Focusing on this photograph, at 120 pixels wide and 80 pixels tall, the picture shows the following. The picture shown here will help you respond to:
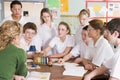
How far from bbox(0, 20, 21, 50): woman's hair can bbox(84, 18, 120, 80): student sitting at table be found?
80cm

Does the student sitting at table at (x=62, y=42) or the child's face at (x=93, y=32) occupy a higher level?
the child's face at (x=93, y=32)

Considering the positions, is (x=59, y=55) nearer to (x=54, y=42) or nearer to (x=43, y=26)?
(x=54, y=42)

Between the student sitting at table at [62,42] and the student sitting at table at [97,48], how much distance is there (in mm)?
473

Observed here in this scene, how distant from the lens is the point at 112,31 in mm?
2086

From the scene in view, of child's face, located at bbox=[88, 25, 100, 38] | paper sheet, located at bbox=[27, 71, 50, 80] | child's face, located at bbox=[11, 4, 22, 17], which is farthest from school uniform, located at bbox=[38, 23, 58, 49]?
paper sheet, located at bbox=[27, 71, 50, 80]

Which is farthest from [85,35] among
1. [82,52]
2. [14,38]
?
[14,38]

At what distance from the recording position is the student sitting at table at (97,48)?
8.46 feet

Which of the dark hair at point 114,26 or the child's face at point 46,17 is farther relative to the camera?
the child's face at point 46,17

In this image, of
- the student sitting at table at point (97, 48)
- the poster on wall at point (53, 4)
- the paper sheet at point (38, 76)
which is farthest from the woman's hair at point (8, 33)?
the poster on wall at point (53, 4)

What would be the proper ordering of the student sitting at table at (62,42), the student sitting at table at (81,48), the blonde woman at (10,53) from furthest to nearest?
1. the student sitting at table at (62,42)
2. the student sitting at table at (81,48)
3. the blonde woman at (10,53)

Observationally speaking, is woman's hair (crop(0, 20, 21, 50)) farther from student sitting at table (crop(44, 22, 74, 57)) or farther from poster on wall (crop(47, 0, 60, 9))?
poster on wall (crop(47, 0, 60, 9))

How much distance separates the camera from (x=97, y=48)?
267cm

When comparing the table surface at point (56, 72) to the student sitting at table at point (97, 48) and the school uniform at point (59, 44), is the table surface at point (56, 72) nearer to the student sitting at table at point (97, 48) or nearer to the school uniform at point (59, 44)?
the student sitting at table at point (97, 48)

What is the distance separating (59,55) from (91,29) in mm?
642
